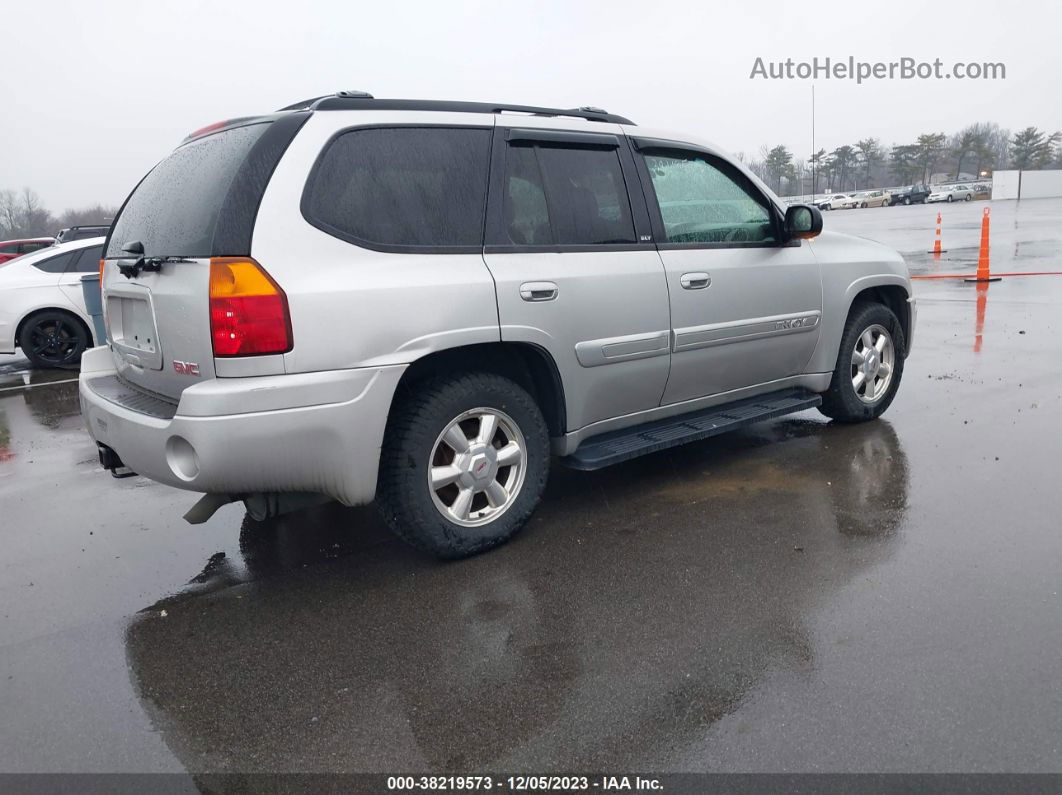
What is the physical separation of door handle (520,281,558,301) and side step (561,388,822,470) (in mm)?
818

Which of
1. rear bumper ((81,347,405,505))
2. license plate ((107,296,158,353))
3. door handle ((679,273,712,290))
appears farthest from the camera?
door handle ((679,273,712,290))

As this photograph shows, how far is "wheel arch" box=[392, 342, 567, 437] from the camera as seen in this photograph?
3641 mm

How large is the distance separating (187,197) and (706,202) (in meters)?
2.68

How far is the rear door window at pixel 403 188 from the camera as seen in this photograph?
11.1 ft

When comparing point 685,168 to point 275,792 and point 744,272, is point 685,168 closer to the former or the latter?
point 744,272

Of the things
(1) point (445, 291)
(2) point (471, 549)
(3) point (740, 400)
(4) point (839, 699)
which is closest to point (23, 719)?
(2) point (471, 549)

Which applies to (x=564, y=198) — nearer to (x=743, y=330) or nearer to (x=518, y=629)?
(x=743, y=330)

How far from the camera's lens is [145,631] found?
3.35 metres

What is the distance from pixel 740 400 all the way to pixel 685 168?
1.38 m

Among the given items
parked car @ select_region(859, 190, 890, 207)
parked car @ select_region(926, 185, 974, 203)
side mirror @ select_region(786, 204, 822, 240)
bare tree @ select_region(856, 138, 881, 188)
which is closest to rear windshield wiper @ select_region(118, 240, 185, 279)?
side mirror @ select_region(786, 204, 822, 240)

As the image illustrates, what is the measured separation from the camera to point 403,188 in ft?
11.8

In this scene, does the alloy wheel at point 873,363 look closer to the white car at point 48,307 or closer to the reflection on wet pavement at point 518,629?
the reflection on wet pavement at point 518,629

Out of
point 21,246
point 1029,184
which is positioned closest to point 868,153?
point 1029,184

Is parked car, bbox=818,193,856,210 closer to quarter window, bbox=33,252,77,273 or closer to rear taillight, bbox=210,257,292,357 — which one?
quarter window, bbox=33,252,77,273
